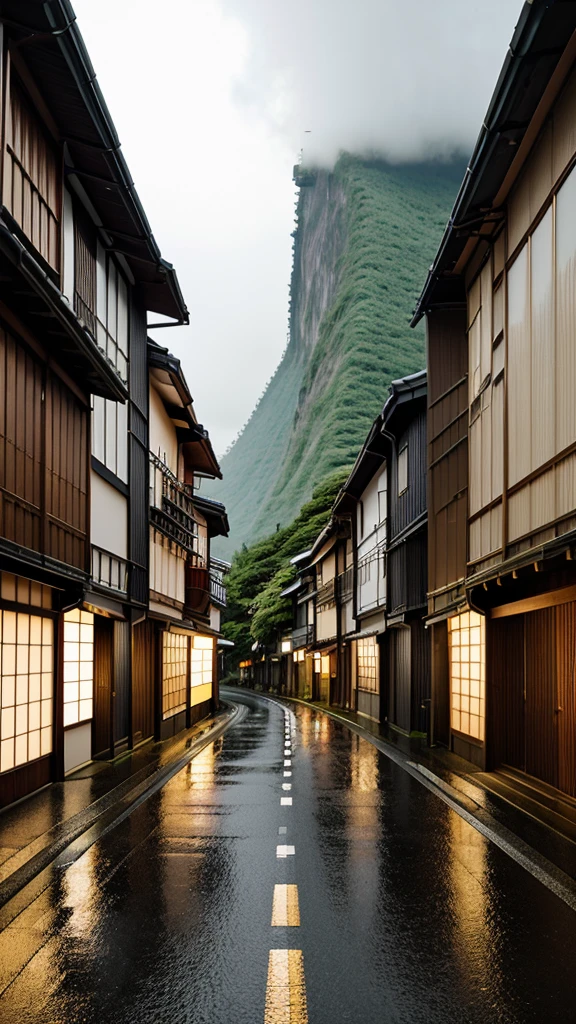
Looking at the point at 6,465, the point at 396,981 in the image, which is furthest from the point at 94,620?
the point at 396,981

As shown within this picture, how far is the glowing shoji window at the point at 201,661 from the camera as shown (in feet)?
118

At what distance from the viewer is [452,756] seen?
1994 cm

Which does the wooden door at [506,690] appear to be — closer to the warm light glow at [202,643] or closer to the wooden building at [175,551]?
the wooden building at [175,551]

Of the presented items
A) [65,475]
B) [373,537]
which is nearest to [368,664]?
[373,537]

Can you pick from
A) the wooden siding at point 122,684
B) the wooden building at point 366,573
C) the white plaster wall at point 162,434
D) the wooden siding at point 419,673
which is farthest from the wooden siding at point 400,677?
the white plaster wall at point 162,434

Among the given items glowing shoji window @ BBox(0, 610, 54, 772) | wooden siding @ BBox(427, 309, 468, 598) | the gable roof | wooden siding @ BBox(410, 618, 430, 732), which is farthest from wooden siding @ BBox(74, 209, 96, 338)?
wooden siding @ BBox(410, 618, 430, 732)

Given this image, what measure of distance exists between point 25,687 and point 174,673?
15.6 metres

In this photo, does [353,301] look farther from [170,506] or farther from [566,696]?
[566,696]

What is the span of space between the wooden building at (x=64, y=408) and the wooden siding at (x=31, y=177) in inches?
1.4

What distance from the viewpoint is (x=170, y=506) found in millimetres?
28281

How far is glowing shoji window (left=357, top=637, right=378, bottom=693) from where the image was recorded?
34500mm

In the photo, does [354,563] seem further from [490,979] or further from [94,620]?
[490,979]

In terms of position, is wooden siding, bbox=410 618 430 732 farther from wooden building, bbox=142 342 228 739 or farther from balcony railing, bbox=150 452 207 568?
balcony railing, bbox=150 452 207 568

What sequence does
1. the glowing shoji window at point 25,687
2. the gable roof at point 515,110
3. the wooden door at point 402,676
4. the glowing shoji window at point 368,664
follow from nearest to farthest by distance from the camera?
the gable roof at point 515,110
the glowing shoji window at point 25,687
the wooden door at point 402,676
the glowing shoji window at point 368,664
